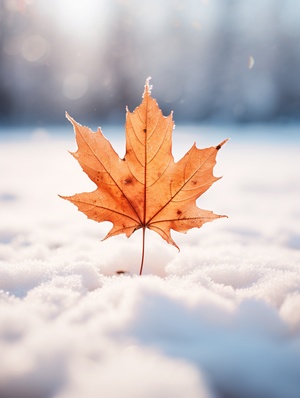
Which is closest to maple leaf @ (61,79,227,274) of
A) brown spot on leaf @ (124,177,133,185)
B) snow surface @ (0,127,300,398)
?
brown spot on leaf @ (124,177,133,185)

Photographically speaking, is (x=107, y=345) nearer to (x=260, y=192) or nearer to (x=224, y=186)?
(x=260, y=192)

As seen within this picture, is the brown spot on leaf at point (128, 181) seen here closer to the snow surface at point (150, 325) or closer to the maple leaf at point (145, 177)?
the maple leaf at point (145, 177)

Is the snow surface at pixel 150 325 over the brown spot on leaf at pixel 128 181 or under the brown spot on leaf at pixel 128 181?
under

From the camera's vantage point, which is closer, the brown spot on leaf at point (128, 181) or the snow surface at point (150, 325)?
the snow surface at point (150, 325)

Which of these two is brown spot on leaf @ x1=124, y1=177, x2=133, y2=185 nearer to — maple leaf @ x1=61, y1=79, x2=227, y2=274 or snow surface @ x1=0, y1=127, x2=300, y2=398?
maple leaf @ x1=61, y1=79, x2=227, y2=274

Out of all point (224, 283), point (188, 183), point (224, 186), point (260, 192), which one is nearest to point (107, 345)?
point (224, 283)

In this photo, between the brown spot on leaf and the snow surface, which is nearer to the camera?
the snow surface

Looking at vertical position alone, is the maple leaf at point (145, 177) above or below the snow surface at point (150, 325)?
above

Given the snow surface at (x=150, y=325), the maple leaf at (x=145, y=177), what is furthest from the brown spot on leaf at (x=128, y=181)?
the snow surface at (x=150, y=325)
